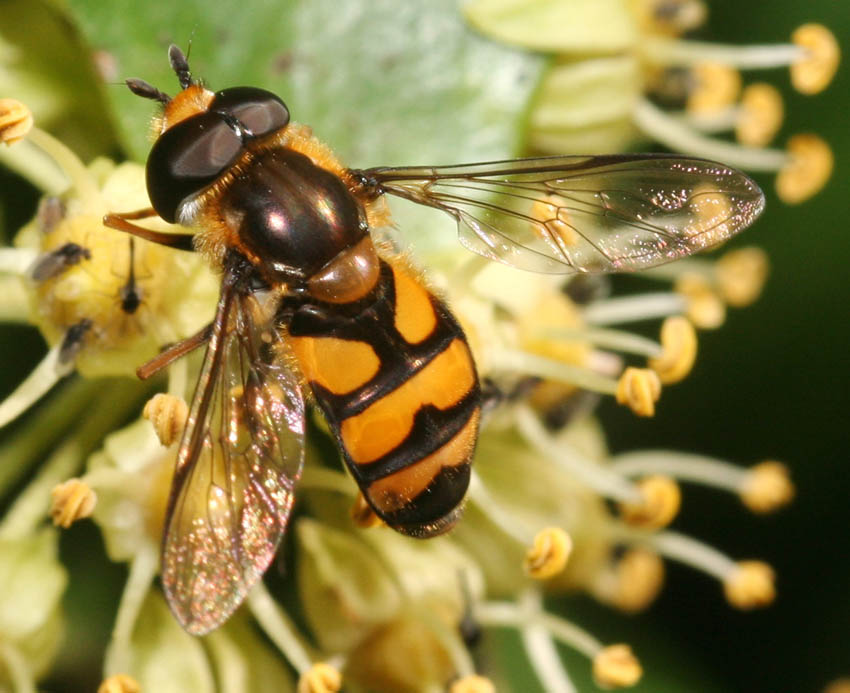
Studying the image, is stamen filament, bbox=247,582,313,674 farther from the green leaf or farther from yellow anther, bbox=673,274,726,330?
yellow anther, bbox=673,274,726,330

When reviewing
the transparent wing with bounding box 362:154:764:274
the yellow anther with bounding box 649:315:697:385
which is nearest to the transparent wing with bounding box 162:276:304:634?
the transparent wing with bounding box 362:154:764:274

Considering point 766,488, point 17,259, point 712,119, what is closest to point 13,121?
point 17,259

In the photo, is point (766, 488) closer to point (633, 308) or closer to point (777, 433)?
point (777, 433)

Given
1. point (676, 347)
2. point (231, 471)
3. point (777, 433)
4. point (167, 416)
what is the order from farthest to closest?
point (777, 433) → point (676, 347) → point (167, 416) → point (231, 471)

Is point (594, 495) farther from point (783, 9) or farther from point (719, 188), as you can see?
point (783, 9)

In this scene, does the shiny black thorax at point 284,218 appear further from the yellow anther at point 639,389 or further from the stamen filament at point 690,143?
the stamen filament at point 690,143

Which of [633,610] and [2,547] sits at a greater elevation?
[2,547]

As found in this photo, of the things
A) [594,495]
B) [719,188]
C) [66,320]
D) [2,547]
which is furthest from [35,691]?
[719,188]
